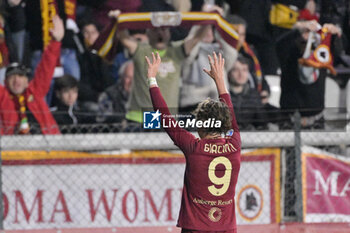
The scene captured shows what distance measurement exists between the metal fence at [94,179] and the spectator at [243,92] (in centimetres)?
85

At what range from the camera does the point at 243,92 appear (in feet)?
26.1

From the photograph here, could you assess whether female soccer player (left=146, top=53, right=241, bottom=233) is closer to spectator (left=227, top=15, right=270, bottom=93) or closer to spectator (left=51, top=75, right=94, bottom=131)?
spectator (left=51, top=75, right=94, bottom=131)

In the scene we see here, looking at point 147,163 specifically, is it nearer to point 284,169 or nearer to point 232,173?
point 284,169

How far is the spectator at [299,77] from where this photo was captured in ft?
26.5

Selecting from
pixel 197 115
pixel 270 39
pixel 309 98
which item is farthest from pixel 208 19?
pixel 197 115

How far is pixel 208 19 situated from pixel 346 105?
2123mm

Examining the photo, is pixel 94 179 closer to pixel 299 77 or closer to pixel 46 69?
pixel 46 69

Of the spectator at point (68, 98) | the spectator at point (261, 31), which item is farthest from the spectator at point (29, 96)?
the spectator at point (261, 31)

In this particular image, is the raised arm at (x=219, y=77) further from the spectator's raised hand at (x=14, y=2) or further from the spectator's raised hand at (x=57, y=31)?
the spectator's raised hand at (x=14, y=2)

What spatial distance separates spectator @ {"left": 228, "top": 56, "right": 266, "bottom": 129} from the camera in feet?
25.7

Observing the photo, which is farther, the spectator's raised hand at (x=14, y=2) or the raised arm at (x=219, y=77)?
the spectator's raised hand at (x=14, y=2)

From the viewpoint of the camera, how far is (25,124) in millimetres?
7227

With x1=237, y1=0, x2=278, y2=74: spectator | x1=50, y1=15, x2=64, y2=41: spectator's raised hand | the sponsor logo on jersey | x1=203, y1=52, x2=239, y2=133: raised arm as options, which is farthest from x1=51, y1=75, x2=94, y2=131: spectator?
x1=203, y1=52, x2=239, y2=133: raised arm

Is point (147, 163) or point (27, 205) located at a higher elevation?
point (147, 163)
